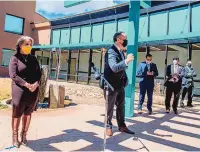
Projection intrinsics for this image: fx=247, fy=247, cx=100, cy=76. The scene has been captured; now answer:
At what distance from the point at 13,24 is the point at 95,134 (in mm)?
22521

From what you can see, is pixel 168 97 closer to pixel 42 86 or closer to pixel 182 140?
pixel 182 140

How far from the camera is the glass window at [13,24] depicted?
78.0ft

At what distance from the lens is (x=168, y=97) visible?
22.8ft

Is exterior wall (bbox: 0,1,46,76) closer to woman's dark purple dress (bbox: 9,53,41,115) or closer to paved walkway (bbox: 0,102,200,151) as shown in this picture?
paved walkway (bbox: 0,102,200,151)

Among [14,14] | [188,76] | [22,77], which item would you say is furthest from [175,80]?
[14,14]

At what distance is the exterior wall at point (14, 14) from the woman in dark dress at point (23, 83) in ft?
67.9

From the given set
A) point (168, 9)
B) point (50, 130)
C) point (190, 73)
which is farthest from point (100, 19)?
point (50, 130)

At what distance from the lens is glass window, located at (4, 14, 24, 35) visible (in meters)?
23.8

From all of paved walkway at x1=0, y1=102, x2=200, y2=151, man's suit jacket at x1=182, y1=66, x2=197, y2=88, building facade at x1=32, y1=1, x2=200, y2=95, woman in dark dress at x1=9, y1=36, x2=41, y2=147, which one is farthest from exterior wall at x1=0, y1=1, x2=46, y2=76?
woman in dark dress at x1=9, y1=36, x2=41, y2=147

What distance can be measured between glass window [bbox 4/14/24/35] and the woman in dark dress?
21896 mm

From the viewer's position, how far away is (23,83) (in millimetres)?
3342

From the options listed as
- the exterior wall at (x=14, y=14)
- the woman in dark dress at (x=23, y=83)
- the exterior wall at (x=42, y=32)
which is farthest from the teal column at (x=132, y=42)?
the exterior wall at (x=42, y=32)

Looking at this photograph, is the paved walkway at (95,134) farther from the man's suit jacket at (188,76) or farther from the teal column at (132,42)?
the man's suit jacket at (188,76)

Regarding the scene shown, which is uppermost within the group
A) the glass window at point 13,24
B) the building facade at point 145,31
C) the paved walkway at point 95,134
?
the glass window at point 13,24
